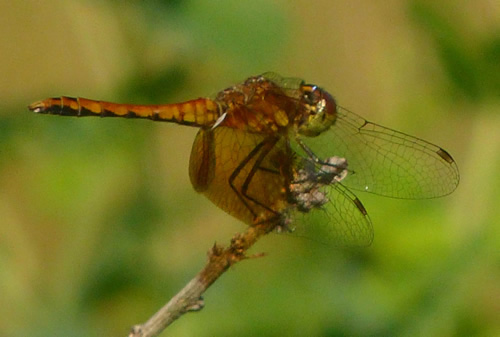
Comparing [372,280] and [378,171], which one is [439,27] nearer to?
[378,171]

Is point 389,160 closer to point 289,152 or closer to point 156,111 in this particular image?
point 289,152

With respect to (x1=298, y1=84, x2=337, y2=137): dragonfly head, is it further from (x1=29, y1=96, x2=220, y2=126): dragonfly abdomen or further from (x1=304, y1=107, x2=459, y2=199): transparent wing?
(x1=29, y1=96, x2=220, y2=126): dragonfly abdomen

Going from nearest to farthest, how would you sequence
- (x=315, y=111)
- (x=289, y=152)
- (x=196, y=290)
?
(x=196, y=290), (x=289, y=152), (x=315, y=111)

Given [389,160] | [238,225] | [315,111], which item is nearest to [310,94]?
[315,111]

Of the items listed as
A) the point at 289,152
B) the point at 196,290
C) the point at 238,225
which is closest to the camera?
the point at 196,290

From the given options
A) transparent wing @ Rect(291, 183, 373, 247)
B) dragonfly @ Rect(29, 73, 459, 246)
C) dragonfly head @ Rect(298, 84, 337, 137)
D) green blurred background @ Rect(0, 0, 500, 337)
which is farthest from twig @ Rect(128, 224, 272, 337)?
green blurred background @ Rect(0, 0, 500, 337)

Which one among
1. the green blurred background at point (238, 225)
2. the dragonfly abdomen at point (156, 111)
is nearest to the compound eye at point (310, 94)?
the dragonfly abdomen at point (156, 111)

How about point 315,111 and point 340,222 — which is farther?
point 315,111

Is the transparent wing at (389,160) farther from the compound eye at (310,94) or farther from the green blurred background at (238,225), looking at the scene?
the green blurred background at (238,225)
